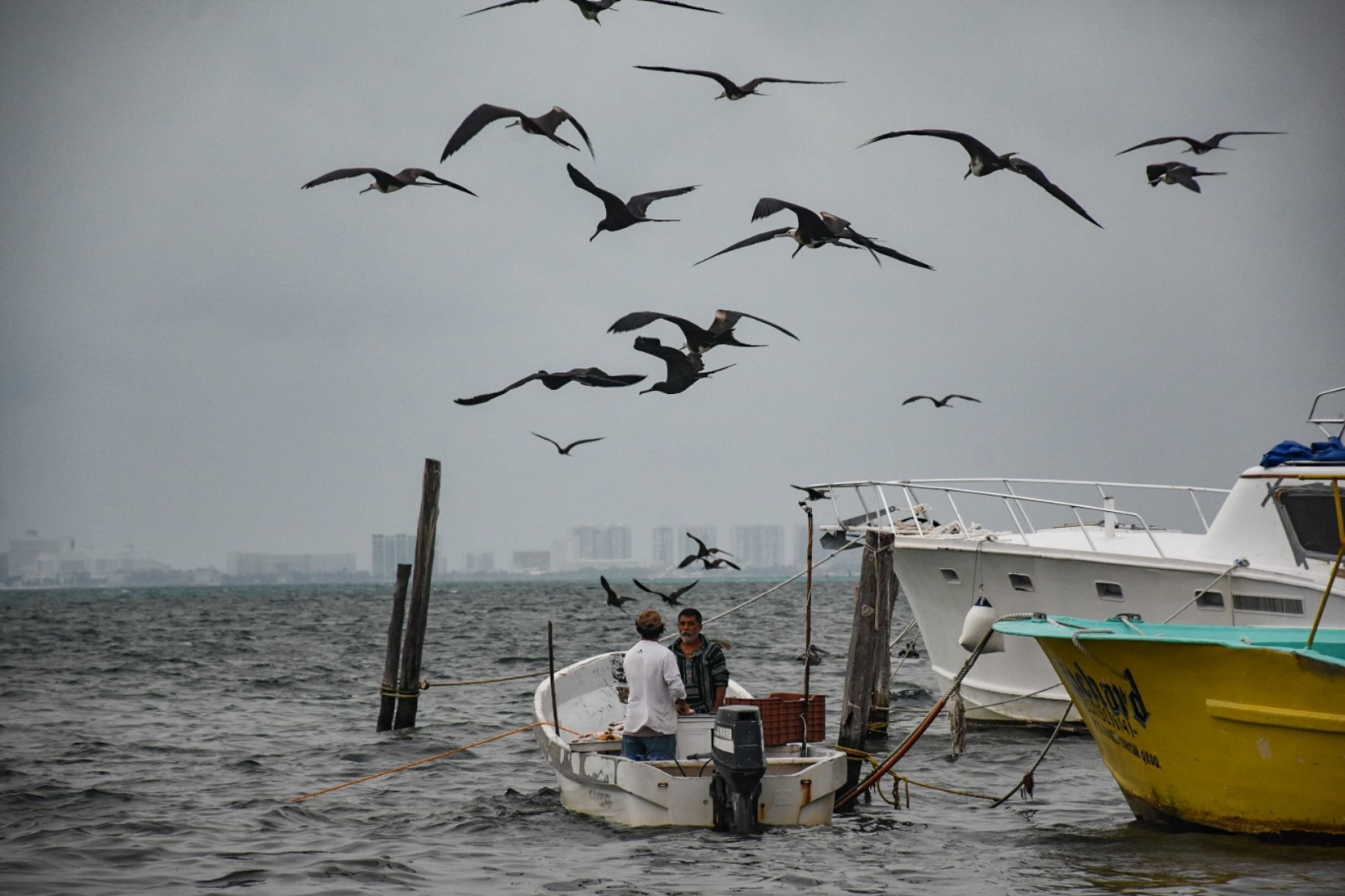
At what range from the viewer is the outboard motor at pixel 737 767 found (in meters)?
9.98

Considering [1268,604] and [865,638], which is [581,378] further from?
[1268,604]

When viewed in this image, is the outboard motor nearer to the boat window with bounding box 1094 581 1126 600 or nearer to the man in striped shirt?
the man in striped shirt

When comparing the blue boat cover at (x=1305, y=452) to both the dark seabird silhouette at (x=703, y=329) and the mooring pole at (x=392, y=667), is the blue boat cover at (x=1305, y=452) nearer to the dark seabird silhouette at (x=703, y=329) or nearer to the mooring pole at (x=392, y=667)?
the dark seabird silhouette at (x=703, y=329)

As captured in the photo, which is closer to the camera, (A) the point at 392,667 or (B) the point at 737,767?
(B) the point at 737,767

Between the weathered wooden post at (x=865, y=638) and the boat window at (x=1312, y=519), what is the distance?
394 centimetres

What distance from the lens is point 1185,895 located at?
27.2ft

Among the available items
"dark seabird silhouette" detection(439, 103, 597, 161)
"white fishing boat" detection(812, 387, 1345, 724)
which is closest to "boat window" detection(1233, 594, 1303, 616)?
"white fishing boat" detection(812, 387, 1345, 724)

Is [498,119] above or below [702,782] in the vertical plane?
above

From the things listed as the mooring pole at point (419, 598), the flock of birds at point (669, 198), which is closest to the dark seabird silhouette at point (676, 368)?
the flock of birds at point (669, 198)

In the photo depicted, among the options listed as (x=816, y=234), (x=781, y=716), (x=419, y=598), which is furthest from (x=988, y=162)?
(x=419, y=598)

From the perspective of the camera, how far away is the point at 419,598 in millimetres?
16922

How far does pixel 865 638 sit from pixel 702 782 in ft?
10.4

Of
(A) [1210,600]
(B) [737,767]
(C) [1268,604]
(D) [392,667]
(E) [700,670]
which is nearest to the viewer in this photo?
(B) [737,767]

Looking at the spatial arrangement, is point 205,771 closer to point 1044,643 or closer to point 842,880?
point 842,880
